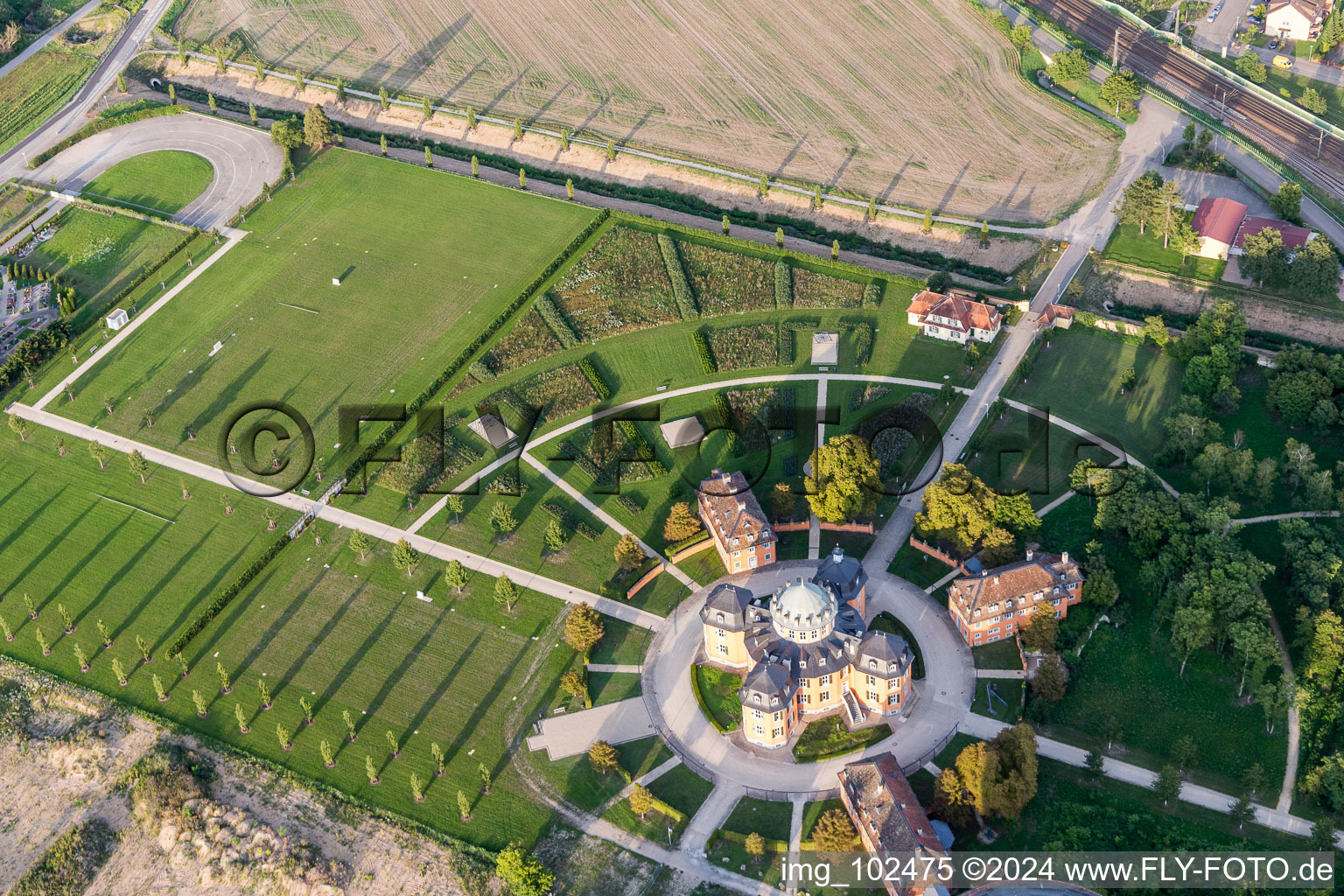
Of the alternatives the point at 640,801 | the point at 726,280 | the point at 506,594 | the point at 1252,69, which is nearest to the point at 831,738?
the point at 640,801

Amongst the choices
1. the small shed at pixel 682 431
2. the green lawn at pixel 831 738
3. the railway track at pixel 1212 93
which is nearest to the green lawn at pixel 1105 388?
the small shed at pixel 682 431

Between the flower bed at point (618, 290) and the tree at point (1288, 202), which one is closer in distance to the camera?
the flower bed at point (618, 290)

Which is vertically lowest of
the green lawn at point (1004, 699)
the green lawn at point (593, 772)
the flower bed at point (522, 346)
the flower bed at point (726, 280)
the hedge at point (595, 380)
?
the green lawn at point (593, 772)

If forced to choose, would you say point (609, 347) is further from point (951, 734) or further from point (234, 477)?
point (951, 734)

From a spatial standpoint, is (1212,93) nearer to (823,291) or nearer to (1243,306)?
(1243,306)

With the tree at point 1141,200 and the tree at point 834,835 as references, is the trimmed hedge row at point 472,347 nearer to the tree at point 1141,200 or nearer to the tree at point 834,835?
the tree at point 834,835

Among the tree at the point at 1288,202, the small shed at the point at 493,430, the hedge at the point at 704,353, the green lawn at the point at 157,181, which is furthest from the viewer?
the green lawn at the point at 157,181

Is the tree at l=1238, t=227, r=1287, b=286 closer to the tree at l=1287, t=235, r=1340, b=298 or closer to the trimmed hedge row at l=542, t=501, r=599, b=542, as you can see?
the tree at l=1287, t=235, r=1340, b=298
